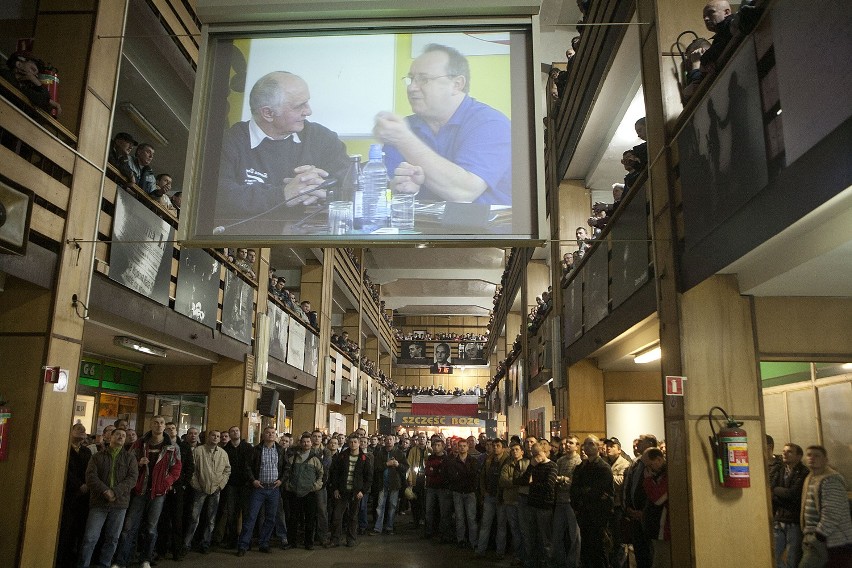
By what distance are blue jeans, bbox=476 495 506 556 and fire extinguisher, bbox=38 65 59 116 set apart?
7.65m

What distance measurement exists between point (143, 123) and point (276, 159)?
6290mm

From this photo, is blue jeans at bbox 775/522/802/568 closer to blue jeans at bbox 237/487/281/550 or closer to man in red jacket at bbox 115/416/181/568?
blue jeans at bbox 237/487/281/550

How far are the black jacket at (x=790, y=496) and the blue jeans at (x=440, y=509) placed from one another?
5813 mm

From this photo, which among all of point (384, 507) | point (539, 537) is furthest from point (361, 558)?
point (384, 507)

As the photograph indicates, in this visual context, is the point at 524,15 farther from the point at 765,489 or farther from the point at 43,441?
the point at 43,441

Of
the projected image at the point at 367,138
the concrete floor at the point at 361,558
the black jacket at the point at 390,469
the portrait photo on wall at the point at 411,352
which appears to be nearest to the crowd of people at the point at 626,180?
the projected image at the point at 367,138

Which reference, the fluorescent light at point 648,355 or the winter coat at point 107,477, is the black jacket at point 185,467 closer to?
the winter coat at point 107,477

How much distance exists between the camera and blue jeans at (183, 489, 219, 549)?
9.20 m

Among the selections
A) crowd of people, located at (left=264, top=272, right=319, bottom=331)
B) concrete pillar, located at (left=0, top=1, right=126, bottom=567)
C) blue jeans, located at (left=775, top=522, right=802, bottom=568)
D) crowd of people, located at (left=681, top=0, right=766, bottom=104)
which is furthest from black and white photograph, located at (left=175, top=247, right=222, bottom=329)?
blue jeans, located at (left=775, top=522, right=802, bottom=568)

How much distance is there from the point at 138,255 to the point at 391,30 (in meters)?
4.48

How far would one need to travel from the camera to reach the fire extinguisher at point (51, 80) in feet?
22.6

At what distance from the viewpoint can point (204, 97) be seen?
22.0 ft

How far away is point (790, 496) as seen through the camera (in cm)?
661

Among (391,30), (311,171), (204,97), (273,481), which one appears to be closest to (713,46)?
(391,30)
